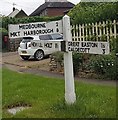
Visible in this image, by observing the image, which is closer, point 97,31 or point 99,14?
point 97,31

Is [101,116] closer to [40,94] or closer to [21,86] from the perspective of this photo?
[40,94]

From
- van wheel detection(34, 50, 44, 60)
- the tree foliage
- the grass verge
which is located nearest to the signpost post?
the grass verge

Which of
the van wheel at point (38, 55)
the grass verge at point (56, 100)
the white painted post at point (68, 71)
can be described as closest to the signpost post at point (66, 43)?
the white painted post at point (68, 71)

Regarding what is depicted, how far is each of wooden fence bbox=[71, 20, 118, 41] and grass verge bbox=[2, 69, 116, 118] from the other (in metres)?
3.68

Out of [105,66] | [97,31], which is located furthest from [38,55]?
[105,66]

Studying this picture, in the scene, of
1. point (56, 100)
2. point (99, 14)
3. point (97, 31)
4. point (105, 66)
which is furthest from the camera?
point (99, 14)

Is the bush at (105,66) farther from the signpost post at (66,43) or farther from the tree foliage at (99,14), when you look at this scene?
the signpost post at (66,43)

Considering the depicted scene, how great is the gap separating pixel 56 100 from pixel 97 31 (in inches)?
252

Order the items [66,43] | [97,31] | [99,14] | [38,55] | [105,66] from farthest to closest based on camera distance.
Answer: [38,55] → [99,14] → [97,31] → [105,66] → [66,43]

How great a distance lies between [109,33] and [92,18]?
5.66 ft

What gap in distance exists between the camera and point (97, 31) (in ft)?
43.3

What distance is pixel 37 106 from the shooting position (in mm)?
7004

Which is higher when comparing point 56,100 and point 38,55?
point 38,55

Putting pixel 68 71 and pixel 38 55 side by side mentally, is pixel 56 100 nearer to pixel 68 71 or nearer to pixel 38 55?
pixel 68 71
